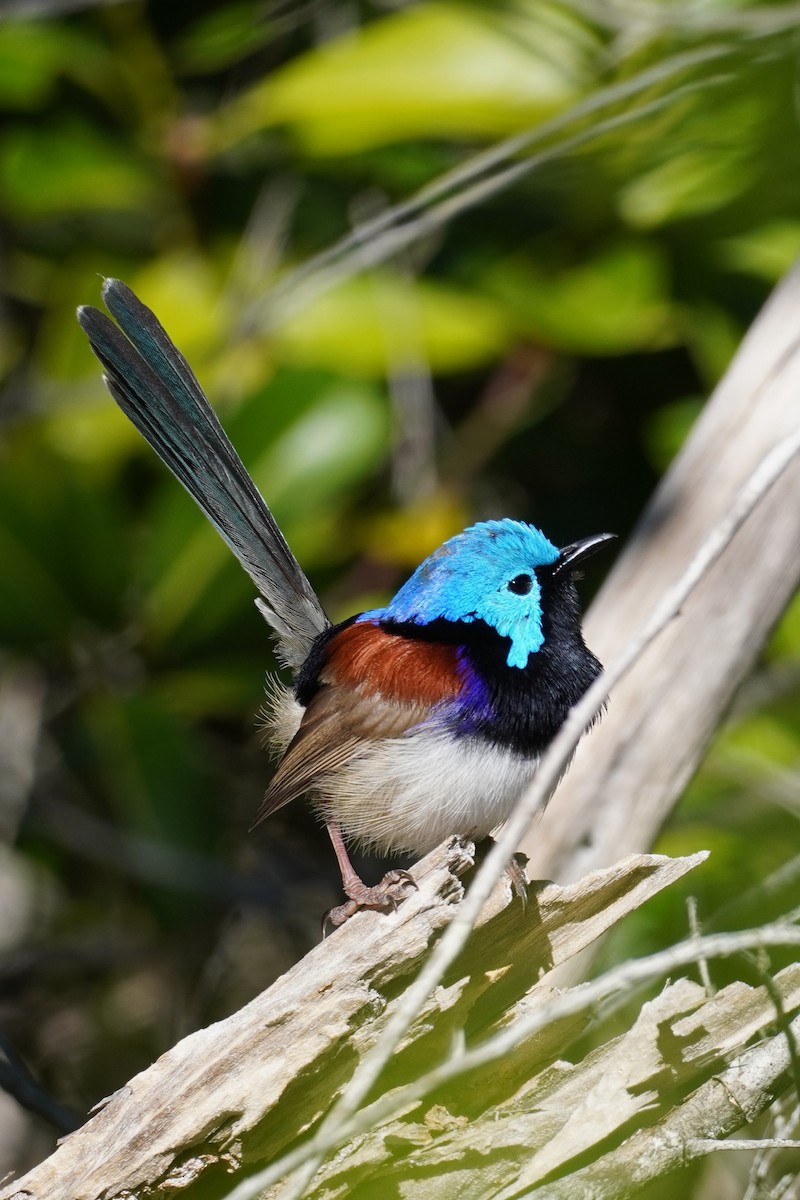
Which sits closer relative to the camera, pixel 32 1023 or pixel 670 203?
pixel 670 203

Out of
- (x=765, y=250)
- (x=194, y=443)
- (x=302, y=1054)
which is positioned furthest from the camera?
(x=765, y=250)

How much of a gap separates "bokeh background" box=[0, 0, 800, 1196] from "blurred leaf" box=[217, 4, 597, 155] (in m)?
0.01

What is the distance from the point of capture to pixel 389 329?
4.28 metres

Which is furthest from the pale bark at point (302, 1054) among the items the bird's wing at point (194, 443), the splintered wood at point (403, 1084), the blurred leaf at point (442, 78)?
the blurred leaf at point (442, 78)

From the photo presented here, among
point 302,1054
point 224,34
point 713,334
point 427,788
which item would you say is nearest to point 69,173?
point 224,34

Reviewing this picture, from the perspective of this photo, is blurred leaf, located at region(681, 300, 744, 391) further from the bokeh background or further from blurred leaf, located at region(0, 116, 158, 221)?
blurred leaf, located at region(0, 116, 158, 221)

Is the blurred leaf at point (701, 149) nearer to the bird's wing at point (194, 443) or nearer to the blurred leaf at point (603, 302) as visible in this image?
the blurred leaf at point (603, 302)

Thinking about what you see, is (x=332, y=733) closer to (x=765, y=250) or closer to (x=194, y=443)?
(x=194, y=443)

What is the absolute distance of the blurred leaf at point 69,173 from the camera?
14.2 feet

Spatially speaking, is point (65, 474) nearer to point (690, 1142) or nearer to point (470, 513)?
point (470, 513)

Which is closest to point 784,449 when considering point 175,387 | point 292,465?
point 175,387

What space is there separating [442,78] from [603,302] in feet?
2.80

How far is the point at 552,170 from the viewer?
404 cm

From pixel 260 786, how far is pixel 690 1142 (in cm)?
317
